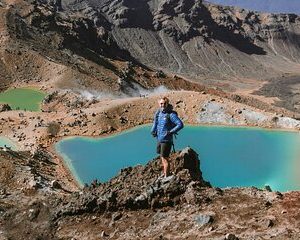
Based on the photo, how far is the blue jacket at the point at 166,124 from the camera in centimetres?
2012

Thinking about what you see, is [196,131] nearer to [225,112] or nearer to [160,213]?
[225,112]

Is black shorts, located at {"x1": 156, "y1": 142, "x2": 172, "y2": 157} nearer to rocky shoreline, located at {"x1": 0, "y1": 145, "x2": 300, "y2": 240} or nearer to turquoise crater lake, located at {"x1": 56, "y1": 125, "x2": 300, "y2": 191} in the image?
rocky shoreline, located at {"x1": 0, "y1": 145, "x2": 300, "y2": 240}

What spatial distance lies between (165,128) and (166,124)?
0.52ft

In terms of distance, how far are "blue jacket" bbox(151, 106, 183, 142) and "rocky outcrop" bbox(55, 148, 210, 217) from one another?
153 centimetres

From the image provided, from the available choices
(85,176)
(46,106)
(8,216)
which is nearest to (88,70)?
(46,106)

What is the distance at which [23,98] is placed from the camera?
229 feet

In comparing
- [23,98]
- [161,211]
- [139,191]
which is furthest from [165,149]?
[23,98]

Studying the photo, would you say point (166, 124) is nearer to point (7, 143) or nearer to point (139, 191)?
point (139, 191)

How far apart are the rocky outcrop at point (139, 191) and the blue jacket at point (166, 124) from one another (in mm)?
1527

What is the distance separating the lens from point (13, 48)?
7994cm

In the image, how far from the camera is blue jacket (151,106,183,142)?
20.1 metres

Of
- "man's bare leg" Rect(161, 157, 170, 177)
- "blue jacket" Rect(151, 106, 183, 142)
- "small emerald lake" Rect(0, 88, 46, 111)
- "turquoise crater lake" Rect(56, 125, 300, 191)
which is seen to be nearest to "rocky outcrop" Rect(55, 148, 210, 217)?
"man's bare leg" Rect(161, 157, 170, 177)

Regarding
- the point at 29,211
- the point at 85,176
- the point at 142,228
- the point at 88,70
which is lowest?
the point at 142,228

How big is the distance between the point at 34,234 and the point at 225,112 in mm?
39540
